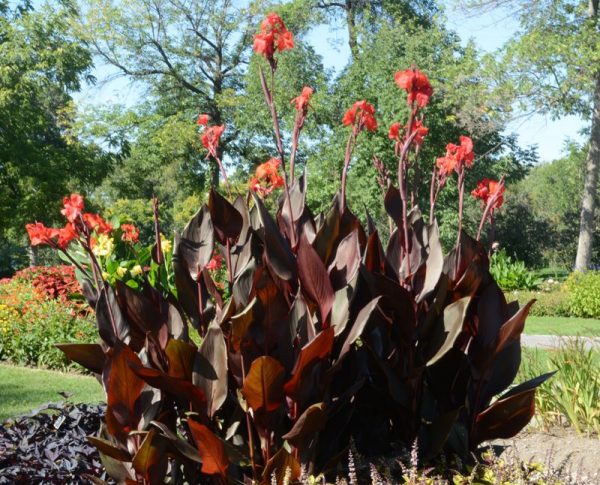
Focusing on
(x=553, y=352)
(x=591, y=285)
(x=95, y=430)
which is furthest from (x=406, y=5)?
(x=95, y=430)

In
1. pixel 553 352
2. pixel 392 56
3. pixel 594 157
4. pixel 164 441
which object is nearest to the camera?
pixel 164 441

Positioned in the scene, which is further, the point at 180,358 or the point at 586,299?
the point at 586,299

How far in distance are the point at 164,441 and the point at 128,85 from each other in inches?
1177

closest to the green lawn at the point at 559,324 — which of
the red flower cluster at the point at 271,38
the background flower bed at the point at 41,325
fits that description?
the background flower bed at the point at 41,325

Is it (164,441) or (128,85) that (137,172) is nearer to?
(128,85)

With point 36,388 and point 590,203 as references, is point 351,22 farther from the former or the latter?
point 36,388

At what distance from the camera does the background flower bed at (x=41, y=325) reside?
8500mm

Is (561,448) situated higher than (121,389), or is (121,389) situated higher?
(121,389)

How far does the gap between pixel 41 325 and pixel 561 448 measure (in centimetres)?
704

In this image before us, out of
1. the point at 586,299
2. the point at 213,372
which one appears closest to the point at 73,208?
the point at 213,372

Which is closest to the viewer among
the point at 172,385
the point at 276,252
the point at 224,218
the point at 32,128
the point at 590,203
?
the point at 172,385

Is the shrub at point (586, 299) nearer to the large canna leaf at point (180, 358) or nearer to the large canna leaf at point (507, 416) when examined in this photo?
the large canna leaf at point (507, 416)

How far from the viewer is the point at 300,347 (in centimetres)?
233

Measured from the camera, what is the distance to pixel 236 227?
107 inches
